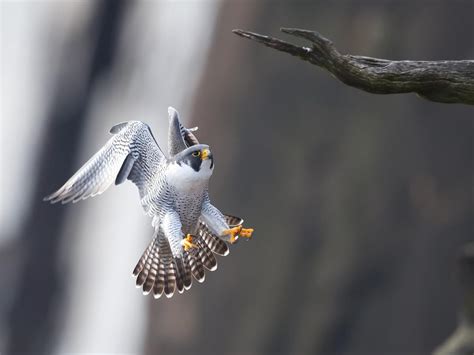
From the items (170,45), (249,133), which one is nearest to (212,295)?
(249,133)

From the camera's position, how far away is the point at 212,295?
62.0ft

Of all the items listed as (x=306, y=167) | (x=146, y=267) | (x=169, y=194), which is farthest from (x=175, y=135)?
(x=306, y=167)

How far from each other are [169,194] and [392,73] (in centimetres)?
163

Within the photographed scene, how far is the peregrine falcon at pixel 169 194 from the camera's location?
654cm

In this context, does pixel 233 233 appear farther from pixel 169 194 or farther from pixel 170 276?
pixel 170 276

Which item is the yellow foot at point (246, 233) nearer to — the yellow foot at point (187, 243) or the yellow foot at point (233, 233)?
the yellow foot at point (233, 233)

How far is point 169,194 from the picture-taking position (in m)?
6.68

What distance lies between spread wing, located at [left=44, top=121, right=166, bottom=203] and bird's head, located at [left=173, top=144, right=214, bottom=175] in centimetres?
38

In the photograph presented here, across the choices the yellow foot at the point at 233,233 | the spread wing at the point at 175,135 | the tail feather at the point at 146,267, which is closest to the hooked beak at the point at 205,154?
the spread wing at the point at 175,135

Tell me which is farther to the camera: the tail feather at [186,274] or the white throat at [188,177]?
the tail feather at [186,274]

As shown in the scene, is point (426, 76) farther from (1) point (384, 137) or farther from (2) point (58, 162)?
(2) point (58, 162)

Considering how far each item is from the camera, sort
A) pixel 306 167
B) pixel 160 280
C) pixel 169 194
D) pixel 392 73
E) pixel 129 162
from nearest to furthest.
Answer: pixel 169 194 < pixel 129 162 < pixel 160 280 < pixel 392 73 < pixel 306 167

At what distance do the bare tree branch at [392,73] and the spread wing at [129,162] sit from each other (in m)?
0.85

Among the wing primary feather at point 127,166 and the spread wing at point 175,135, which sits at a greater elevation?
the spread wing at point 175,135
